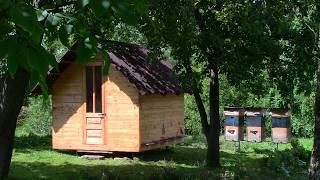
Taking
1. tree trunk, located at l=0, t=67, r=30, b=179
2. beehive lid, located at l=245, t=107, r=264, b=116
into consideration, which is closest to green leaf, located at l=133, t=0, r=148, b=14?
tree trunk, located at l=0, t=67, r=30, b=179

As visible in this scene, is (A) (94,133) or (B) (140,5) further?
(A) (94,133)

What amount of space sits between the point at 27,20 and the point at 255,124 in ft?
57.4

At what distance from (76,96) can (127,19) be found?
15.4 m

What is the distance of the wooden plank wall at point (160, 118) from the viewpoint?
16.4 m

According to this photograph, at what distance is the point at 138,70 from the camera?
1656 centimetres

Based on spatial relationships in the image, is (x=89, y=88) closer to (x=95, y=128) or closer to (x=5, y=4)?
(x=95, y=128)

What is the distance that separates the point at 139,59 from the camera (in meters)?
17.6

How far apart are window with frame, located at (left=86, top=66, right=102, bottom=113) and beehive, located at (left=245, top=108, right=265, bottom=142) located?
5563 mm

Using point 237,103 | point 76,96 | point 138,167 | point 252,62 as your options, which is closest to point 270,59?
point 252,62

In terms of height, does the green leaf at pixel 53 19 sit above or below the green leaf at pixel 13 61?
above

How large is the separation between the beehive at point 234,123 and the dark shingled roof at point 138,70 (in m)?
2.23

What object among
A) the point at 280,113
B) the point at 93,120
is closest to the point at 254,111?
the point at 280,113

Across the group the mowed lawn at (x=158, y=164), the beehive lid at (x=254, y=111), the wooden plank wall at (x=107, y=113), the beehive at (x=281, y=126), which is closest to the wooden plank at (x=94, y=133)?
the wooden plank wall at (x=107, y=113)

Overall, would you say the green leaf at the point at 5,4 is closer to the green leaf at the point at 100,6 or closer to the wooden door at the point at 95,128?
the green leaf at the point at 100,6
